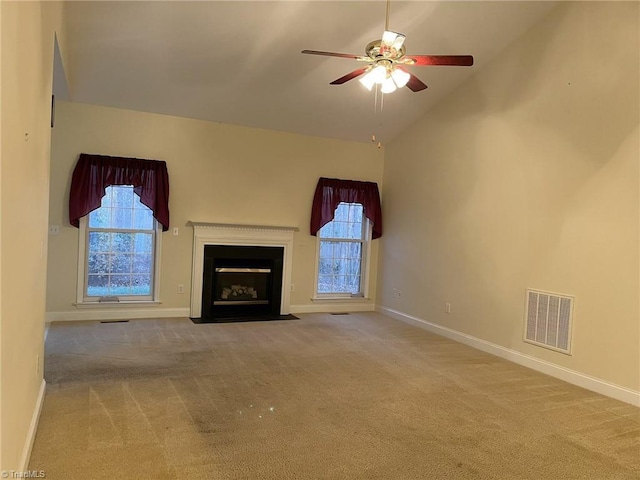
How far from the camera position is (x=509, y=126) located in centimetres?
485

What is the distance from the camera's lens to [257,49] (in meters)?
4.55

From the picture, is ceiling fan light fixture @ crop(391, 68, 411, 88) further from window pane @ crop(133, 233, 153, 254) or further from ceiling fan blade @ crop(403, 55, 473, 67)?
window pane @ crop(133, 233, 153, 254)

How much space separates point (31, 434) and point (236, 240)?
3.92 meters

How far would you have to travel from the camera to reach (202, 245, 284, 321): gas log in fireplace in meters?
6.10

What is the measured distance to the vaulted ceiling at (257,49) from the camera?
4047 millimetres

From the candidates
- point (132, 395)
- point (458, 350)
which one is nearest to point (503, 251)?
point (458, 350)

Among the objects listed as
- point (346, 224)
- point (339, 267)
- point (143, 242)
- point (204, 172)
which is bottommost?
point (339, 267)

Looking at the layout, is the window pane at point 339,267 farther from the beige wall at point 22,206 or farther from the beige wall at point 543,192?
the beige wall at point 22,206

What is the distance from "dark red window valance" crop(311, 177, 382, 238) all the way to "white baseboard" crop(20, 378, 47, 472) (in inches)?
167

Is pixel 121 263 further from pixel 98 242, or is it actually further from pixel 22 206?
pixel 22 206

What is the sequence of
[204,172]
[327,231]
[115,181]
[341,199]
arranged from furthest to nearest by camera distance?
[327,231]
[341,199]
[204,172]
[115,181]

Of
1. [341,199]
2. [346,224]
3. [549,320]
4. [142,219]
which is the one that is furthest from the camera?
[346,224]

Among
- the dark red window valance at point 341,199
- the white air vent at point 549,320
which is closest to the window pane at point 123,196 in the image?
the dark red window valance at point 341,199

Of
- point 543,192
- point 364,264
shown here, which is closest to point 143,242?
point 364,264
